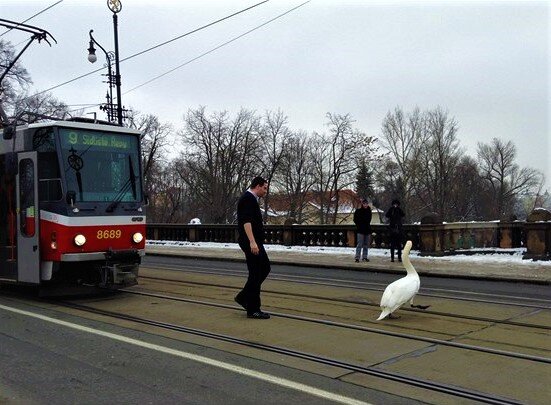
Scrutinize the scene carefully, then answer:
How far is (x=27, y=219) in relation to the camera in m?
9.45

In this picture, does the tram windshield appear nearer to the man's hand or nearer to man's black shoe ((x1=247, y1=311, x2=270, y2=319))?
the man's hand

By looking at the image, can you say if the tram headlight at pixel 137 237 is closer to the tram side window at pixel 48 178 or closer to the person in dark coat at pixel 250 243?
the tram side window at pixel 48 178

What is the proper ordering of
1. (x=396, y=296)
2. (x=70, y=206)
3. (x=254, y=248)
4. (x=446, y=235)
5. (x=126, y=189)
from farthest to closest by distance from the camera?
1. (x=446, y=235)
2. (x=126, y=189)
3. (x=70, y=206)
4. (x=396, y=296)
5. (x=254, y=248)

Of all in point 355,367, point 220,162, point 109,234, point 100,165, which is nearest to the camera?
point 355,367

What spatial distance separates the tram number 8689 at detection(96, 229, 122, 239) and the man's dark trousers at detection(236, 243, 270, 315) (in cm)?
304

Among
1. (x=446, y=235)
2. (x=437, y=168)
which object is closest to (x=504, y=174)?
(x=437, y=168)

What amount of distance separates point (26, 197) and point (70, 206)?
1084 mm

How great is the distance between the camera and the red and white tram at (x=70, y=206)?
9.09 m

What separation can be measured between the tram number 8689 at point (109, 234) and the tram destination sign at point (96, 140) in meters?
1.53

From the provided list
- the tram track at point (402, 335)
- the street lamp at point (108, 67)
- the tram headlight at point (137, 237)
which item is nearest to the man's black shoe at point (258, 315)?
the tram track at point (402, 335)

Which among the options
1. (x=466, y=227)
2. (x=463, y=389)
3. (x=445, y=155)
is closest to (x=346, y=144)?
(x=445, y=155)

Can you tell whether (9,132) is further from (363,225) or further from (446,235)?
(446,235)

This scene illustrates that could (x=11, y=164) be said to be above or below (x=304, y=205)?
below

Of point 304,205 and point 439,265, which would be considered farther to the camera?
point 304,205
